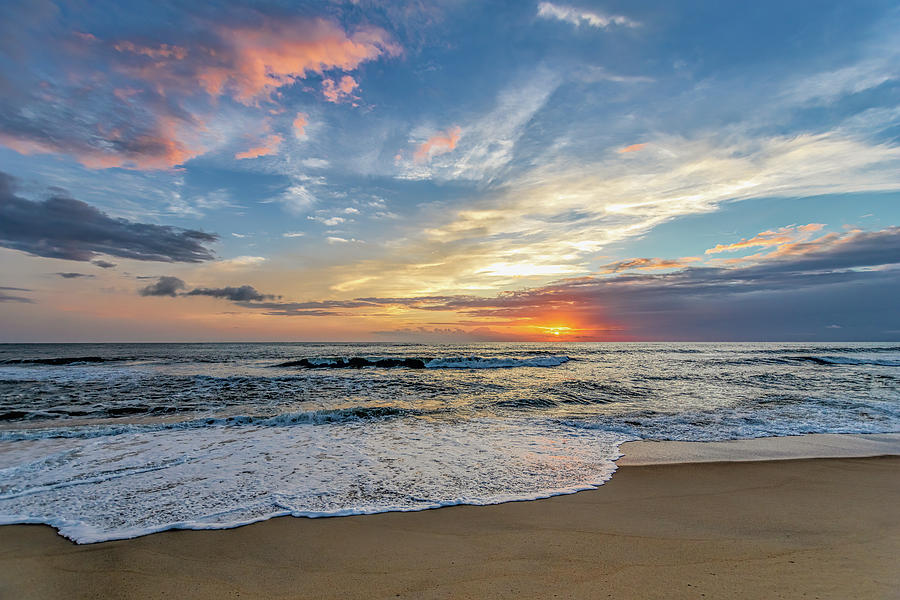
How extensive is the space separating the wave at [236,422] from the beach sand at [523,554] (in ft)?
20.0

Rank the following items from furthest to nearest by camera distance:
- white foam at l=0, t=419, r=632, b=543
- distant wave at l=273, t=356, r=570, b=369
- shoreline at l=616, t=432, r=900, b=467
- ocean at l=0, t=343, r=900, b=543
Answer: distant wave at l=273, t=356, r=570, b=369, shoreline at l=616, t=432, r=900, b=467, ocean at l=0, t=343, r=900, b=543, white foam at l=0, t=419, r=632, b=543

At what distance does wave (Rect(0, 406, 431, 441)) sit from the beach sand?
6088mm

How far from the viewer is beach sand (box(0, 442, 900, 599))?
3318mm

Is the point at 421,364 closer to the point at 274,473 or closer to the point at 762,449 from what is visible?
the point at 762,449

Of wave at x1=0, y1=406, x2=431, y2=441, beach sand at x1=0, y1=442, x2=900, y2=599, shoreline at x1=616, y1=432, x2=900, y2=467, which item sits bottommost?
shoreline at x1=616, y1=432, x2=900, y2=467

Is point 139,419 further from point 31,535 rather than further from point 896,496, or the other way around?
point 896,496

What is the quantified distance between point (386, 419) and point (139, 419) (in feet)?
22.8

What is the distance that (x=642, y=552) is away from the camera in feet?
12.8

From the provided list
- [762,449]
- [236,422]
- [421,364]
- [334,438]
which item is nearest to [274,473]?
[334,438]

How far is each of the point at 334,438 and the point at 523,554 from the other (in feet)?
20.7

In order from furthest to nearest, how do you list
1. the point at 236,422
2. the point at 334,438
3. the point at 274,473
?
the point at 236,422
the point at 334,438
the point at 274,473

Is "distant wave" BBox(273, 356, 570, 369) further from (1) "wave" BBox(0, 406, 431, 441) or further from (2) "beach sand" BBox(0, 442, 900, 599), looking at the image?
(2) "beach sand" BBox(0, 442, 900, 599)

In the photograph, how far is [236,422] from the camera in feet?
36.6

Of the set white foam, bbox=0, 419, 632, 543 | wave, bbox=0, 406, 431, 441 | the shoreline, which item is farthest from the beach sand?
wave, bbox=0, 406, 431, 441
